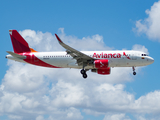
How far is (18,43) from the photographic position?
62.4m

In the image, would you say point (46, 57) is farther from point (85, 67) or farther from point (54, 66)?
point (85, 67)

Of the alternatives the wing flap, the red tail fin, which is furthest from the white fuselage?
the red tail fin

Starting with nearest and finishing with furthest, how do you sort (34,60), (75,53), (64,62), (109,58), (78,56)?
(75,53) → (78,56) → (109,58) → (64,62) → (34,60)

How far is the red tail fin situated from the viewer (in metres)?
61.9

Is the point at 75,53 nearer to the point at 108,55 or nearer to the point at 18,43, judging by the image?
the point at 108,55

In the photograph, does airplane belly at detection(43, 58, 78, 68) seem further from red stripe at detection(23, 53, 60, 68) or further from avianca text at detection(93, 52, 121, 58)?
avianca text at detection(93, 52, 121, 58)

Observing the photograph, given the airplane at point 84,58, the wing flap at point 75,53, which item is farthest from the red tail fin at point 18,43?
the wing flap at point 75,53

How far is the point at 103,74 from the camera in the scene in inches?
2432

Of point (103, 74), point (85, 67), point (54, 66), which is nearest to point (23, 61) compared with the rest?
point (54, 66)

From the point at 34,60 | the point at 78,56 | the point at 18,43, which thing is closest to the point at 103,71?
the point at 78,56

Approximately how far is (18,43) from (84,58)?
16.7m

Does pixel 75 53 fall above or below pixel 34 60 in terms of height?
below

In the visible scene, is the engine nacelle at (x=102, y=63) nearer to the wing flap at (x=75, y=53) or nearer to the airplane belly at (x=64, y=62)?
the wing flap at (x=75, y=53)

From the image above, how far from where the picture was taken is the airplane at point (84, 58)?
2183 inches
